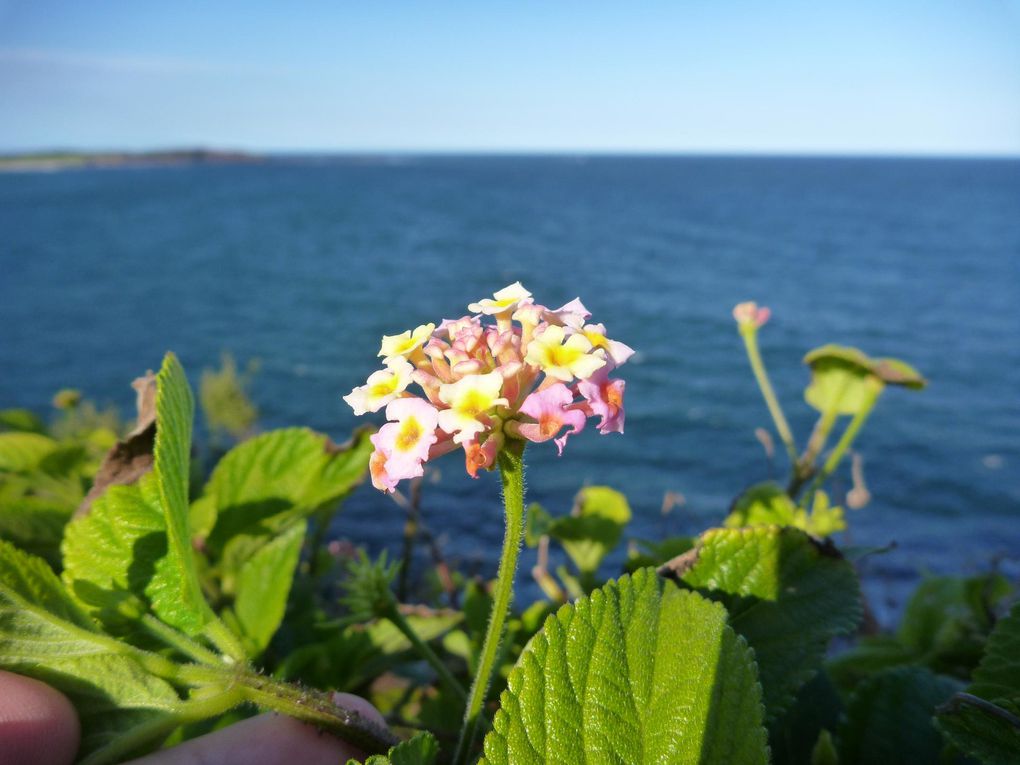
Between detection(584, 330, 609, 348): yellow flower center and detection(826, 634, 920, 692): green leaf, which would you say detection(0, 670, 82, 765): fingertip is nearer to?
detection(584, 330, 609, 348): yellow flower center

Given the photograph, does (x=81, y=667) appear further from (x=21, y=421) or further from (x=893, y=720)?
(x=21, y=421)

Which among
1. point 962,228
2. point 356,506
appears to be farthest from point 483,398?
point 962,228

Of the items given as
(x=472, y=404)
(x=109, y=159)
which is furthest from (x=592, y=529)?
(x=109, y=159)

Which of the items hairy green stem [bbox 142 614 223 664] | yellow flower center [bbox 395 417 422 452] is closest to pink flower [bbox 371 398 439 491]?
yellow flower center [bbox 395 417 422 452]

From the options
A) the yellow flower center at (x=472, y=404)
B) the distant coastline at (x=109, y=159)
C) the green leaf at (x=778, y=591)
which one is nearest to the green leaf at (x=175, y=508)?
the yellow flower center at (x=472, y=404)

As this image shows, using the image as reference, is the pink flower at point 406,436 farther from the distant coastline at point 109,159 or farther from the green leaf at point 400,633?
the distant coastline at point 109,159

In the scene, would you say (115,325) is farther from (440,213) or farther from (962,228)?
(962,228)
